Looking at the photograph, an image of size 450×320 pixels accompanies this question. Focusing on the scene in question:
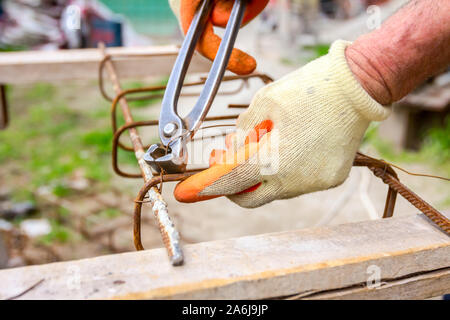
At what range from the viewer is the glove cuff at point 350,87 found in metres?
1.02

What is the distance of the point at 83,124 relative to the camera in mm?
5957

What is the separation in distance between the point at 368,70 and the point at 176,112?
1.51 feet

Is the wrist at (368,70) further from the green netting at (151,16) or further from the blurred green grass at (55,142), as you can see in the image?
the green netting at (151,16)

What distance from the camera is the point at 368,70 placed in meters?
1.04

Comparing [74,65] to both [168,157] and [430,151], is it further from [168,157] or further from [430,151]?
[430,151]

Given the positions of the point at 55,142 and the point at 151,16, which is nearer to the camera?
the point at 55,142

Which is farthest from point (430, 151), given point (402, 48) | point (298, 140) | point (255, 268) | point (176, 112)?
point (255, 268)

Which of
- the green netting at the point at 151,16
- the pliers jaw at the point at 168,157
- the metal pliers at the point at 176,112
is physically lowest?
the pliers jaw at the point at 168,157

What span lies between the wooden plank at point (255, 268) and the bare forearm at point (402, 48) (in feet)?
1.19

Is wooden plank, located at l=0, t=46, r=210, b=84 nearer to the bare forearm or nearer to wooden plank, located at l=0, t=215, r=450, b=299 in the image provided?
the bare forearm

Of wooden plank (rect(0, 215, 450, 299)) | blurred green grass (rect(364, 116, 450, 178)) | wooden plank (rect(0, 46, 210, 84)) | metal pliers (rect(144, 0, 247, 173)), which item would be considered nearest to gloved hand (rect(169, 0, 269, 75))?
metal pliers (rect(144, 0, 247, 173))

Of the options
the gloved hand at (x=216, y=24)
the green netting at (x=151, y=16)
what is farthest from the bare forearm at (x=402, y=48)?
the green netting at (x=151, y=16)

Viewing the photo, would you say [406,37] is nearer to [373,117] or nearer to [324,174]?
[373,117]
